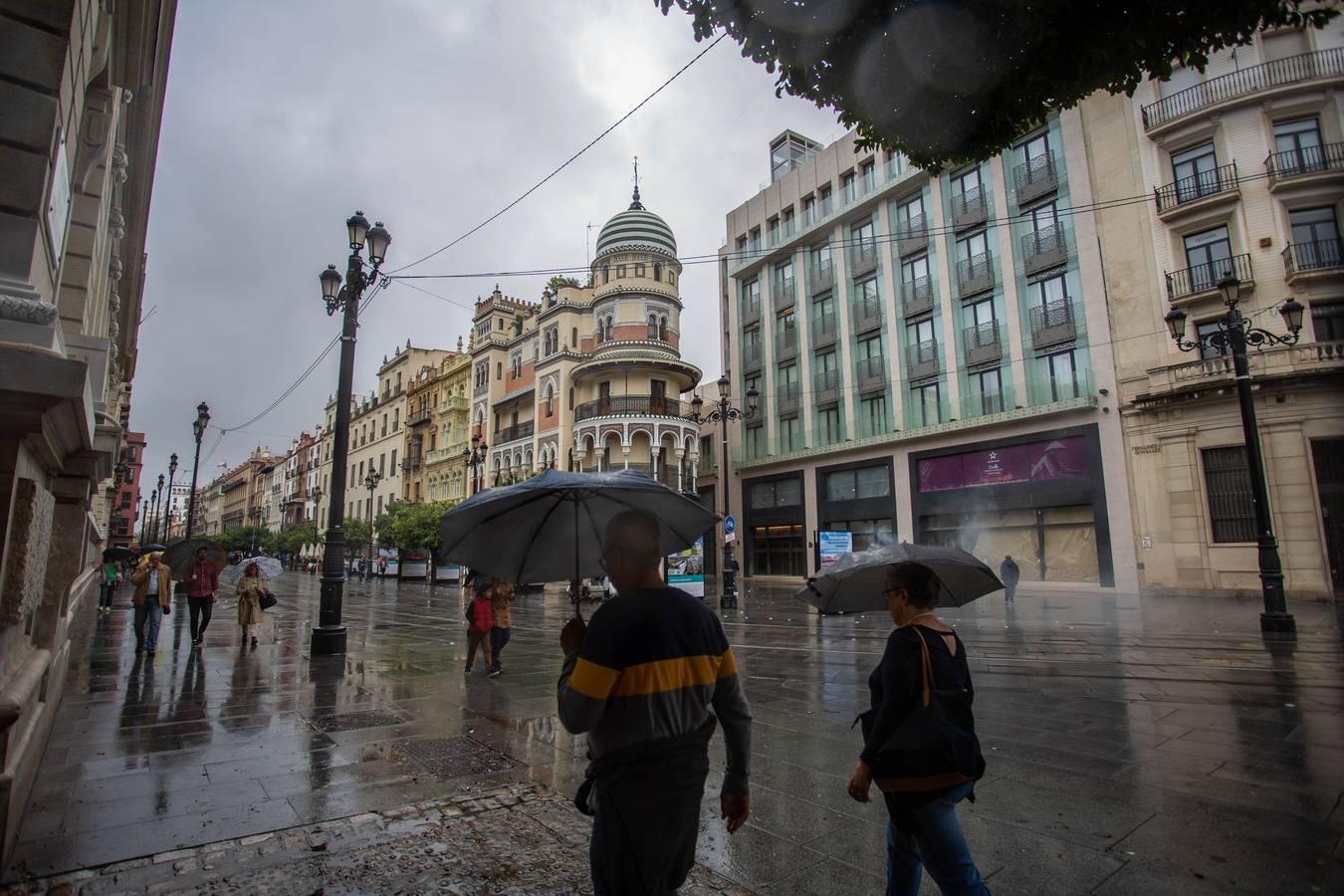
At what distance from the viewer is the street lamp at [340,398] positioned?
11.1 meters

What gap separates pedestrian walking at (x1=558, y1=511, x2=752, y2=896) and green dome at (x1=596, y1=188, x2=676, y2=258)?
39821 mm

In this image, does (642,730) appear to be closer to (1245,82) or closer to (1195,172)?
(1195,172)

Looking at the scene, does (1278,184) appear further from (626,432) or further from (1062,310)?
(626,432)

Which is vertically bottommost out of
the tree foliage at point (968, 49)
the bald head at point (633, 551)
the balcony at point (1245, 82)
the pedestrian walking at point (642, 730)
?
the pedestrian walking at point (642, 730)

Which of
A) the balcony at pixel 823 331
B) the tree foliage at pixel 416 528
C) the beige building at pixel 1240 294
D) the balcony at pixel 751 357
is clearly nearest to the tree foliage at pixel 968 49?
the beige building at pixel 1240 294

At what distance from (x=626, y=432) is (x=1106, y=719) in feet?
103

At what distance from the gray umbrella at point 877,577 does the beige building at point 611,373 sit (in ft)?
102

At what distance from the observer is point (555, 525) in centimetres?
363

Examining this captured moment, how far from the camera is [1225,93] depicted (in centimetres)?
2272

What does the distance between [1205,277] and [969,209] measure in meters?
9.51

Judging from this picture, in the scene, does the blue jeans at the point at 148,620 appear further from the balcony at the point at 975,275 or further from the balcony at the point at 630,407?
the balcony at the point at 975,275

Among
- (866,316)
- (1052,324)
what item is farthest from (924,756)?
(866,316)

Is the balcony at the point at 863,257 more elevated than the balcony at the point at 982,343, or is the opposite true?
the balcony at the point at 863,257

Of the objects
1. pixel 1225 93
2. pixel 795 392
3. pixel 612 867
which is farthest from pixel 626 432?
pixel 612 867
